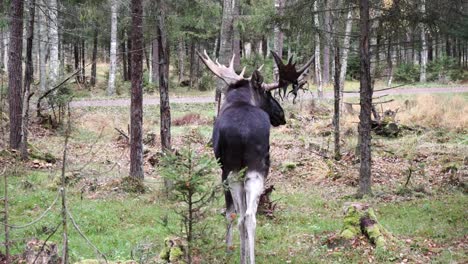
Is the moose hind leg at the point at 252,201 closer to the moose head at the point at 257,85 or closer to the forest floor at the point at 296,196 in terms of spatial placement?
the forest floor at the point at 296,196

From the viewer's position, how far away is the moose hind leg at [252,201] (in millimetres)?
6594

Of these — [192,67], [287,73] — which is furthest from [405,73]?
[287,73]

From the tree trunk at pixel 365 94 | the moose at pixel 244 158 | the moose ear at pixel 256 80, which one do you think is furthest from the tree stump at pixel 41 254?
the tree trunk at pixel 365 94

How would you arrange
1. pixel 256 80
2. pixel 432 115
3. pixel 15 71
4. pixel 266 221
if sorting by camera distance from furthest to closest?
1. pixel 432 115
2. pixel 15 71
3. pixel 266 221
4. pixel 256 80

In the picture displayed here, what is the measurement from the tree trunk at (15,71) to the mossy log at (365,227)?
1011 centimetres

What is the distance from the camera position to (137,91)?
1216cm

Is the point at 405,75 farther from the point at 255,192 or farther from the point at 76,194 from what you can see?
the point at 255,192

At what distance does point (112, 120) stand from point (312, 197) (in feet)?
42.5

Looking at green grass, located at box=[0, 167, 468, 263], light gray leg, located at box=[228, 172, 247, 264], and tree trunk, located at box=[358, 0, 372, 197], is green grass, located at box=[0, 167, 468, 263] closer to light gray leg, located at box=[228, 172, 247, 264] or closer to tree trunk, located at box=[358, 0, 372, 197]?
light gray leg, located at box=[228, 172, 247, 264]

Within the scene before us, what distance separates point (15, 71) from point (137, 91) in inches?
175

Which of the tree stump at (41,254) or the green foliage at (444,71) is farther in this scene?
the green foliage at (444,71)

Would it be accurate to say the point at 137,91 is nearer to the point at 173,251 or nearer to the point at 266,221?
the point at 266,221

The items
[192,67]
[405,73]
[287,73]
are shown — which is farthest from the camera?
[405,73]

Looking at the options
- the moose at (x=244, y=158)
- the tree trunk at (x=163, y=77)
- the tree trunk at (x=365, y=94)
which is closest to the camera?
the moose at (x=244, y=158)
